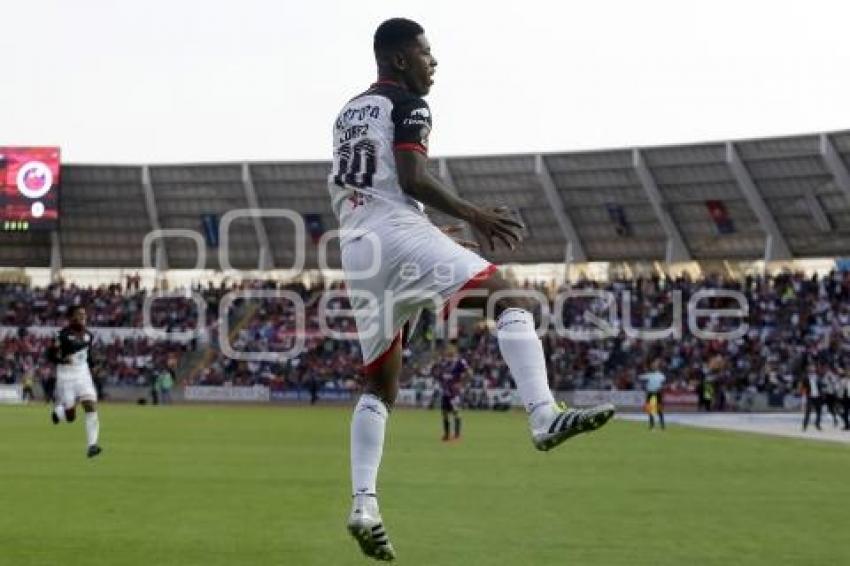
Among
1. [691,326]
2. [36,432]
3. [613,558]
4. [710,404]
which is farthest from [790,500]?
[691,326]

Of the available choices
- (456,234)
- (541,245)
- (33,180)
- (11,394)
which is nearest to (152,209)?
(33,180)

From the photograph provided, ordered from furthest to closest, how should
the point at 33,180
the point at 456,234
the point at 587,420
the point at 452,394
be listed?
the point at 33,180 → the point at 452,394 → the point at 456,234 → the point at 587,420

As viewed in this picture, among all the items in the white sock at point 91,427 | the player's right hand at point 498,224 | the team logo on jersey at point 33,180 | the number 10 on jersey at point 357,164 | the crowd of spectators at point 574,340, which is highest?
the team logo on jersey at point 33,180

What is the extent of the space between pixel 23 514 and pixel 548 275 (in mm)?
64380

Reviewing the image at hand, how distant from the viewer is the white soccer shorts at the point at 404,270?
679 cm

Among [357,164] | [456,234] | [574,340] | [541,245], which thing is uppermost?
[541,245]

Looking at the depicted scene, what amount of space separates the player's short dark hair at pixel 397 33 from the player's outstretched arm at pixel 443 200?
2.31 feet

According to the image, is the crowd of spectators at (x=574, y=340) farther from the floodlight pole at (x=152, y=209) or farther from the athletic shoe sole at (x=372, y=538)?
the athletic shoe sole at (x=372, y=538)

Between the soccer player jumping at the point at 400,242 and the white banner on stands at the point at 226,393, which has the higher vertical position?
the white banner on stands at the point at 226,393

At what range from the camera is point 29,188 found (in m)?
68.2

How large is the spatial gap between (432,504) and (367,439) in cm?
514

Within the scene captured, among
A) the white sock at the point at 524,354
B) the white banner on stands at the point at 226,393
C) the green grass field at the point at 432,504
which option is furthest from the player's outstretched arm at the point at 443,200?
the white banner on stands at the point at 226,393

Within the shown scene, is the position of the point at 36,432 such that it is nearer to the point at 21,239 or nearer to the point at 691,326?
the point at 691,326

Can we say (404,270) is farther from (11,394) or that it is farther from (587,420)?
(11,394)
